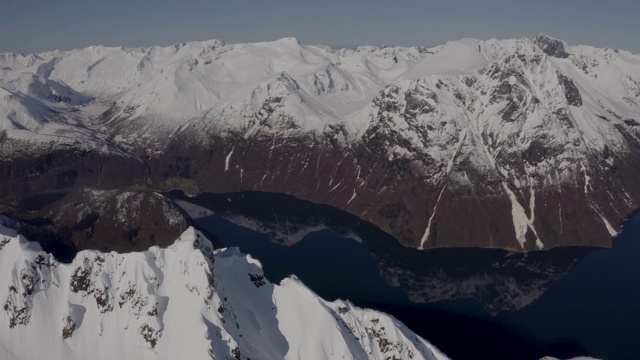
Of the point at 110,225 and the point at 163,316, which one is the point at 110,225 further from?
the point at 163,316

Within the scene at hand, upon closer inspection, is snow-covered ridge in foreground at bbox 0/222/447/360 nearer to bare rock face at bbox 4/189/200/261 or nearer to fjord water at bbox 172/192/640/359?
fjord water at bbox 172/192/640/359

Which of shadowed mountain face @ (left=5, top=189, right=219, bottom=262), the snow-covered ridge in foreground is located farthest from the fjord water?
shadowed mountain face @ (left=5, top=189, right=219, bottom=262)

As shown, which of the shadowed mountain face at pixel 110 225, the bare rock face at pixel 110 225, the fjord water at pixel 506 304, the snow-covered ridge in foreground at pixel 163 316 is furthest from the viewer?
the bare rock face at pixel 110 225

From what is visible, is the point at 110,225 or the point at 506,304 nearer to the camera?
the point at 506,304

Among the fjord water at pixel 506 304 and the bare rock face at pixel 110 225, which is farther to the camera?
the bare rock face at pixel 110 225

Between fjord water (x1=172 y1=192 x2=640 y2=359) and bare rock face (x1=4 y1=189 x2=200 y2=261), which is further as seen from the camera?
bare rock face (x1=4 y1=189 x2=200 y2=261)

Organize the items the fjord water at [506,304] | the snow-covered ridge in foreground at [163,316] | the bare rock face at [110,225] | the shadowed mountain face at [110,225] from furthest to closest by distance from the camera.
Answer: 1. the bare rock face at [110,225]
2. the shadowed mountain face at [110,225]
3. the fjord water at [506,304]
4. the snow-covered ridge in foreground at [163,316]

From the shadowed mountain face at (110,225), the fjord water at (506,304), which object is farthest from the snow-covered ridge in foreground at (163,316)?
the shadowed mountain face at (110,225)

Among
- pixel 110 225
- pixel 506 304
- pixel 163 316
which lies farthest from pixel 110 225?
pixel 506 304

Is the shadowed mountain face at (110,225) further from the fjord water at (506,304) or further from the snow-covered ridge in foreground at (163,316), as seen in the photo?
the snow-covered ridge in foreground at (163,316)

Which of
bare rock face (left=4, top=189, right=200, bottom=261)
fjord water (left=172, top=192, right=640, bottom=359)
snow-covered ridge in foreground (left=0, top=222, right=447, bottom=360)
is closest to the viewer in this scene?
snow-covered ridge in foreground (left=0, top=222, right=447, bottom=360)
